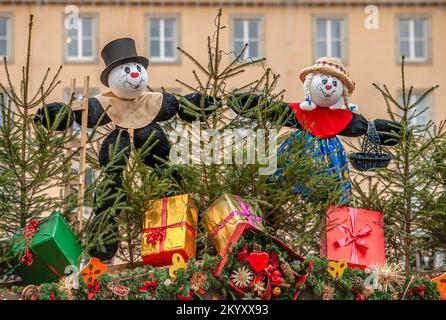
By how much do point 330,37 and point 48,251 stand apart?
14.0 meters

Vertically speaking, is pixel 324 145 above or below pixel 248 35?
below

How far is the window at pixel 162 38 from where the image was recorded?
20281 mm

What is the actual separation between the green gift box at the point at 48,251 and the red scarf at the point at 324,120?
5.58 feet

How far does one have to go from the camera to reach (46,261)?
692 cm

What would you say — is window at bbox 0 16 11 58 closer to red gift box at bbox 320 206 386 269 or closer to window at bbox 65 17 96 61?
window at bbox 65 17 96 61

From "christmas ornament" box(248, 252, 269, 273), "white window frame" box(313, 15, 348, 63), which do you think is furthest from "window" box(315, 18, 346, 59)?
"christmas ornament" box(248, 252, 269, 273)

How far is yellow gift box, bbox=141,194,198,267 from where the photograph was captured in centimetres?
705

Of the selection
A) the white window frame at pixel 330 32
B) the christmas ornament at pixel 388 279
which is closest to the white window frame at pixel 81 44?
the white window frame at pixel 330 32

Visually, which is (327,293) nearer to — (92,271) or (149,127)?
(92,271)

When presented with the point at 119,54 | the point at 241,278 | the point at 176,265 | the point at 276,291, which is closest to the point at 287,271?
the point at 276,291

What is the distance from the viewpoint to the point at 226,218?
23.0ft

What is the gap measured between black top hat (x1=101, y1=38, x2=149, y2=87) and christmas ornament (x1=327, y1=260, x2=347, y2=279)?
173cm
